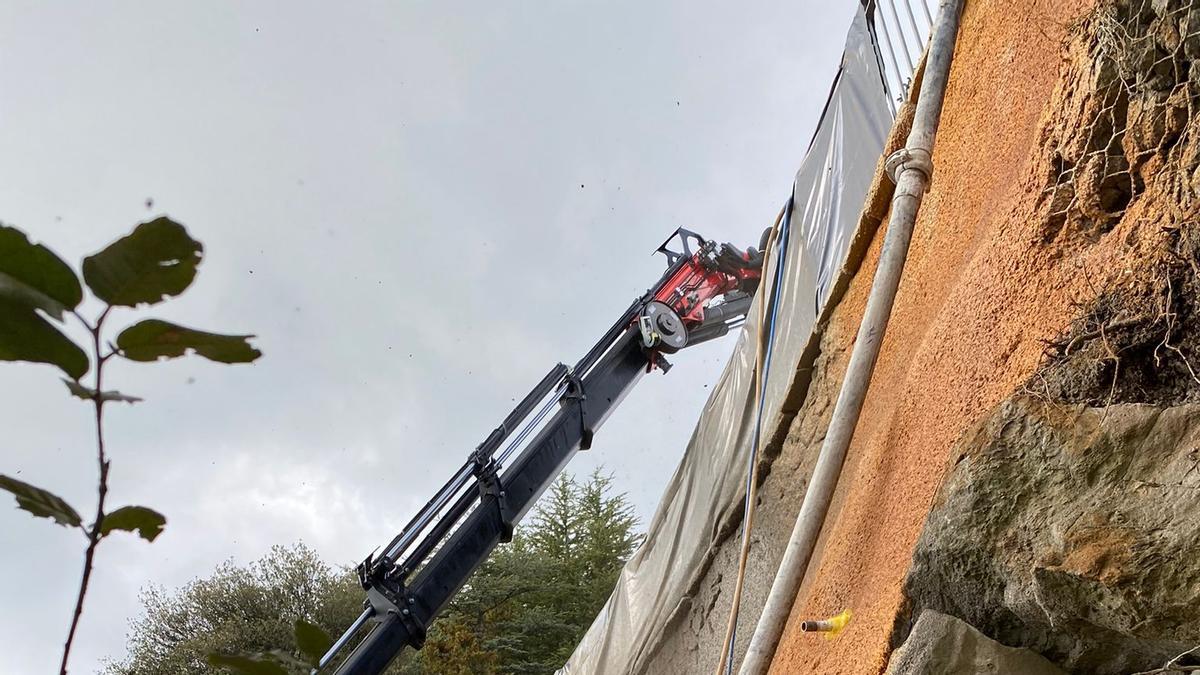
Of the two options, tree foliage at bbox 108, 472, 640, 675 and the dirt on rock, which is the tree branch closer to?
the dirt on rock

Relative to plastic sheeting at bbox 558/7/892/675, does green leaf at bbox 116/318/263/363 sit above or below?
below

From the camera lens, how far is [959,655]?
3.95 feet

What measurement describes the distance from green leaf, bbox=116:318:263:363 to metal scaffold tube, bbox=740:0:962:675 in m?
1.29

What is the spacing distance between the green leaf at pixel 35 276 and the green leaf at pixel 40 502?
126 mm

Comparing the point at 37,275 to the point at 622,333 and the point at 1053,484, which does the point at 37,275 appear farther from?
the point at 622,333

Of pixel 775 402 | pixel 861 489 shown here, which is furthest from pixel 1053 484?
pixel 775 402

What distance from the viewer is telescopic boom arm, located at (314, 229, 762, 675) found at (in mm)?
5648

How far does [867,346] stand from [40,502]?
5.13 ft

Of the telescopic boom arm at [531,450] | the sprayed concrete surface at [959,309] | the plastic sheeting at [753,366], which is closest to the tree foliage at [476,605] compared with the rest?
the telescopic boom arm at [531,450]

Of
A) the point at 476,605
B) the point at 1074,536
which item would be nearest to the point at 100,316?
the point at 1074,536

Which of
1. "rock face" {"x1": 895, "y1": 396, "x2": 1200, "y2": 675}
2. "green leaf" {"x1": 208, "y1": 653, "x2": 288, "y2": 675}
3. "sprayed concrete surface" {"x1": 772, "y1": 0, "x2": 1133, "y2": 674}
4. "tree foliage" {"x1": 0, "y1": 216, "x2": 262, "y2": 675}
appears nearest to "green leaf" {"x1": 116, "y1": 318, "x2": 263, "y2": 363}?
"tree foliage" {"x1": 0, "y1": 216, "x2": 262, "y2": 675}

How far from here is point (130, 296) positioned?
624mm

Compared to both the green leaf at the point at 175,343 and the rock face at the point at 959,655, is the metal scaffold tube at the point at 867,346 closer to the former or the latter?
the rock face at the point at 959,655

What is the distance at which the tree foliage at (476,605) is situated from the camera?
1273cm
